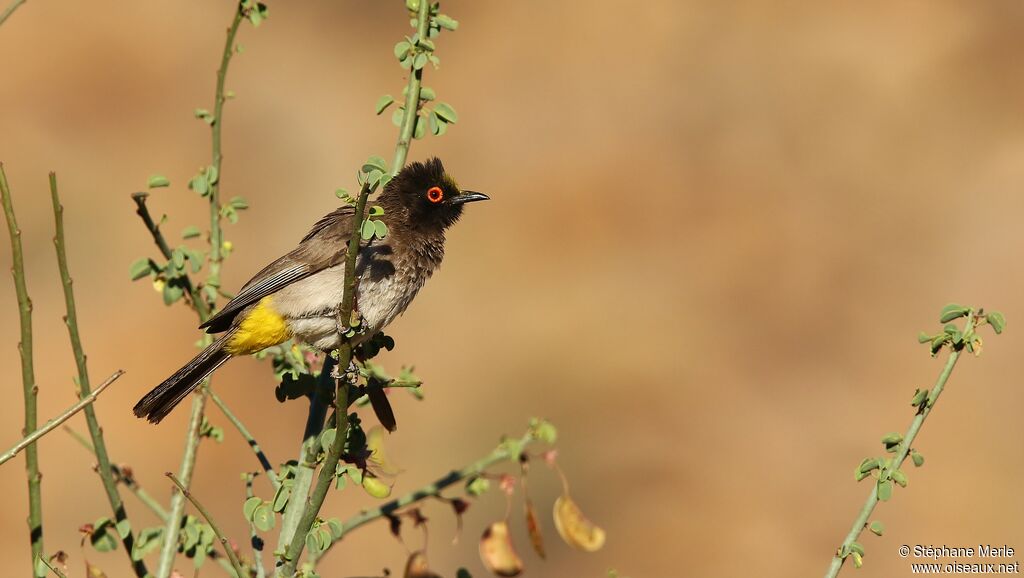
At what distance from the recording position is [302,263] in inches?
183

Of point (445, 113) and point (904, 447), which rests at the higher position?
point (445, 113)

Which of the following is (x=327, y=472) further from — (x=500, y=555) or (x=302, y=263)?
(x=302, y=263)

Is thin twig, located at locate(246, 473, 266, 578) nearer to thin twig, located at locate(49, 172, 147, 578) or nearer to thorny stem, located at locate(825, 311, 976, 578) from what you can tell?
thin twig, located at locate(49, 172, 147, 578)

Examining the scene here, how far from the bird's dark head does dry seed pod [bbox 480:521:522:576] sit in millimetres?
2811

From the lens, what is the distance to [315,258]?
4699 millimetres

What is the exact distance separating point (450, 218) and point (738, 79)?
6299 millimetres

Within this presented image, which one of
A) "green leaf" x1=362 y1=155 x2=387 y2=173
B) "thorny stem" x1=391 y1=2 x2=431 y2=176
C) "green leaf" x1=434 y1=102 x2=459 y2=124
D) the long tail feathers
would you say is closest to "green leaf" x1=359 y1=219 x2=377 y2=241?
"green leaf" x1=362 y1=155 x2=387 y2=173

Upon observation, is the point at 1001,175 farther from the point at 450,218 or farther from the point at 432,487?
the point at 432,487

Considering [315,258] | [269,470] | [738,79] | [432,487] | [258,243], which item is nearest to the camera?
[432,487]

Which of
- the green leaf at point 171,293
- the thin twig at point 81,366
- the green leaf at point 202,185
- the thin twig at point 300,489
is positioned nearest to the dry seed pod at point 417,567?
the thin twig at point 300,489

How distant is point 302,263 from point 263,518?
7.08 ft

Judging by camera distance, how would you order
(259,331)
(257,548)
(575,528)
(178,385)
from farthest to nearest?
(259,331) → (178,385) → (257,548) → (575,528)

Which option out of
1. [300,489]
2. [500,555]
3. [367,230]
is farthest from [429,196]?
[500,555]

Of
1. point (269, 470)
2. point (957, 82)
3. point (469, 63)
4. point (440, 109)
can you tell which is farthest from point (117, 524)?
point (957, 82)
